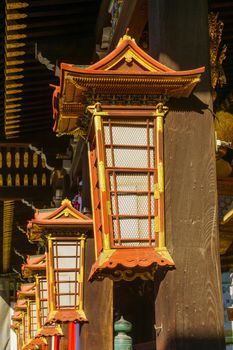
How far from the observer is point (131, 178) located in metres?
4.03

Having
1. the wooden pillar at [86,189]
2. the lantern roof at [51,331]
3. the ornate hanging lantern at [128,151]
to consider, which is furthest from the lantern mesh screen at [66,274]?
the ornate hanging lantern at [128,151]

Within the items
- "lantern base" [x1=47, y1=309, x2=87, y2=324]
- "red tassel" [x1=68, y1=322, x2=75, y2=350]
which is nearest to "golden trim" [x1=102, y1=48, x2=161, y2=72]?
"lantern base" [x1=47, y1=309, x2=87, y2=324]

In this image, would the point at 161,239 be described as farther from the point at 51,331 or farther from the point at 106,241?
the point at 51,331

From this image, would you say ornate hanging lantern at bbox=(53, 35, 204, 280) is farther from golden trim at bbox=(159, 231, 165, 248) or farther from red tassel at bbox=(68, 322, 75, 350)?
red tassel at bbox=(68, 322, 75, 350)

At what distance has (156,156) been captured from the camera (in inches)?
159

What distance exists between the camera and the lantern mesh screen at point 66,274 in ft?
25.5

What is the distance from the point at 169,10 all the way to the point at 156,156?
834 mm

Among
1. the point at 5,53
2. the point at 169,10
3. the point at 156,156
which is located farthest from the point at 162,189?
the point at 5,53

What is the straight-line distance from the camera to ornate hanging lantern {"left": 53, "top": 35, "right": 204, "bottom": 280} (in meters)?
3.92

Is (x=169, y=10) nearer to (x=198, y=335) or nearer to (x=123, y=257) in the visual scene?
(x=123, y=257)

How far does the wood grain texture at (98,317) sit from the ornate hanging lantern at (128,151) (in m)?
3.84

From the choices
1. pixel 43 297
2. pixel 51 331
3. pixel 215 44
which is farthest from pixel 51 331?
pixel 215 44

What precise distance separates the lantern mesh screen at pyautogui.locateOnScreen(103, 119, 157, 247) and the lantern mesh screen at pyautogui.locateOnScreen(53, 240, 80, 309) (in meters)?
3.88

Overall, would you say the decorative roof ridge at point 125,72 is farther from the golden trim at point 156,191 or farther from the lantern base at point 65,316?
the lantern base at point 65,316
